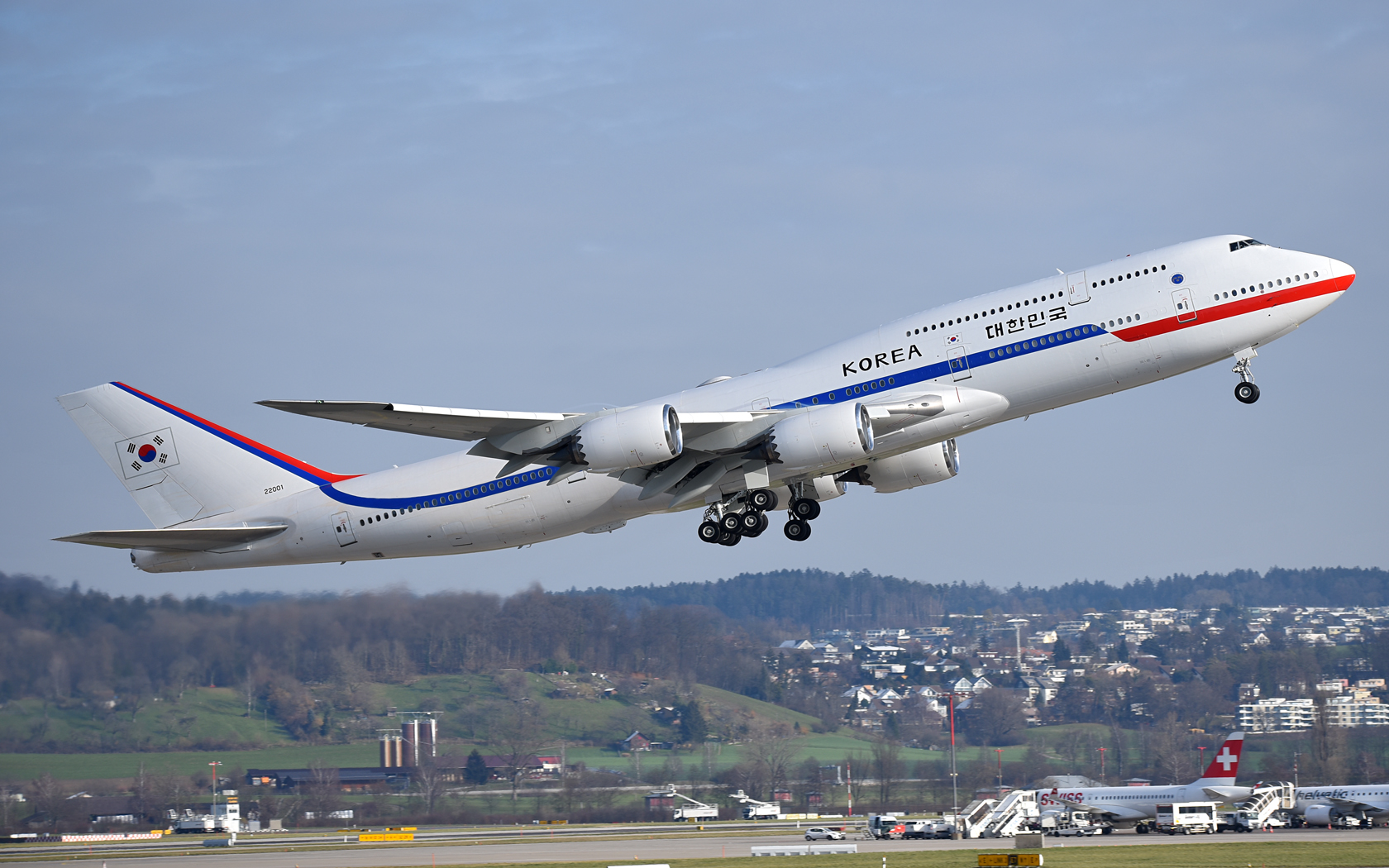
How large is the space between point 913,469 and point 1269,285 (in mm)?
11553

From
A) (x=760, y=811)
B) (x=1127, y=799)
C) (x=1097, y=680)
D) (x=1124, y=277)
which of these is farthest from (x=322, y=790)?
(x=1097, y=680)

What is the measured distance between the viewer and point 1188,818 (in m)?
55.0

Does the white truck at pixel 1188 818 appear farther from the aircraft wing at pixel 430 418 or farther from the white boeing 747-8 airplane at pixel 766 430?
the aircraft wing at pixel 430 418

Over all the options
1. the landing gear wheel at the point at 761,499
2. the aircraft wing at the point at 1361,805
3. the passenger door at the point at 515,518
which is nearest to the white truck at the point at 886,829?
the aircraft wing at the point at 1361,805

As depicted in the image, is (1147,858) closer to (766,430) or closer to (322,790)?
(766,430)

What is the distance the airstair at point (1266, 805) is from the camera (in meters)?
55.1

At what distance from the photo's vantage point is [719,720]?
94562 millimetres

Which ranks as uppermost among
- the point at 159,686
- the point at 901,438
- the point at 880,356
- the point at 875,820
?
the point at 880,356

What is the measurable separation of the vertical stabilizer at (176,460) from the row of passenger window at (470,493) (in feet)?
8.29

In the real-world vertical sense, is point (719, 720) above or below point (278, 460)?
below

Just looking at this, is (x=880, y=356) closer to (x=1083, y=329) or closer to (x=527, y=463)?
(x=1083, y=329)

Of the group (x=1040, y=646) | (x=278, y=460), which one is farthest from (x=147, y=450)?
(x=1040, y=646)

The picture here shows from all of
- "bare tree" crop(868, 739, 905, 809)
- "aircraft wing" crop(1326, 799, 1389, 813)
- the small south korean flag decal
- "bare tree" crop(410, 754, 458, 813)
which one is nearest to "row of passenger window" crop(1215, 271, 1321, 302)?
the small south korean flag decal

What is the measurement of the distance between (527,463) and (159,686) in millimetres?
30554
